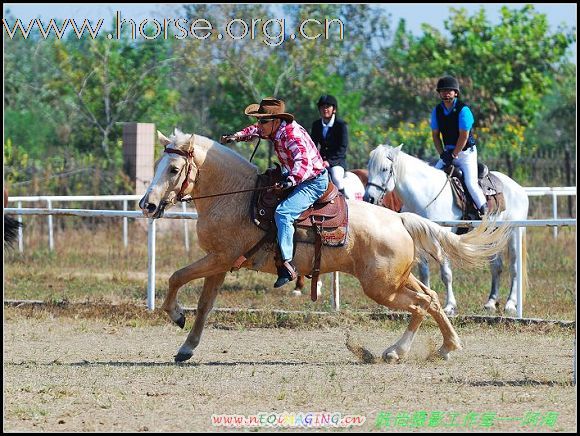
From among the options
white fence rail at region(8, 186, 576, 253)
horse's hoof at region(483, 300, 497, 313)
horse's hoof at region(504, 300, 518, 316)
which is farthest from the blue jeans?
white fence rail at region(8, 186, 576, 253)

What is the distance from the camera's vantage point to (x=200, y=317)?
33.2ft

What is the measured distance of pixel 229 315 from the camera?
13.0 m

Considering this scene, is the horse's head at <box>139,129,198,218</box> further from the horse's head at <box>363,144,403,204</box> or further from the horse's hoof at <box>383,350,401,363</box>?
the horse's head at <box>363,144,403,204</box>

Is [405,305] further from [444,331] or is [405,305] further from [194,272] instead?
[194,272]

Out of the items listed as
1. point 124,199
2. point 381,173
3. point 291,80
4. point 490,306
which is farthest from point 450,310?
point 291,80

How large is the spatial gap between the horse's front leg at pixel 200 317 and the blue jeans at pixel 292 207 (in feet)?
2.40

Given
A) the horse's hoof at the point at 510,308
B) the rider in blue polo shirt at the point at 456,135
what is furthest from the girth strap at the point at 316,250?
the rider in blue polo shirt at the point at 456,135

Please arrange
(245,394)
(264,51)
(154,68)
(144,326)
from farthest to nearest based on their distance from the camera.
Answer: (264,51) < (154,68) < (144,326) < (245,394)

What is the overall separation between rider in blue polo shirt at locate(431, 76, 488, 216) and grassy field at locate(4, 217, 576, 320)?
1422 mm

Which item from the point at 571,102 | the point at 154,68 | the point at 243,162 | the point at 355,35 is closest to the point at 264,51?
the point at 154,68

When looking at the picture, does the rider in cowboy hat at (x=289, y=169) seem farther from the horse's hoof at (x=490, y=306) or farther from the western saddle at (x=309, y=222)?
the horse's hoof at (x=490, y=306)

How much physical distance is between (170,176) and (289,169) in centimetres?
102

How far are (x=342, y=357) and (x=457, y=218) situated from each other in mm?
4199

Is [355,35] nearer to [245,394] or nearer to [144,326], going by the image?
[144,326]
